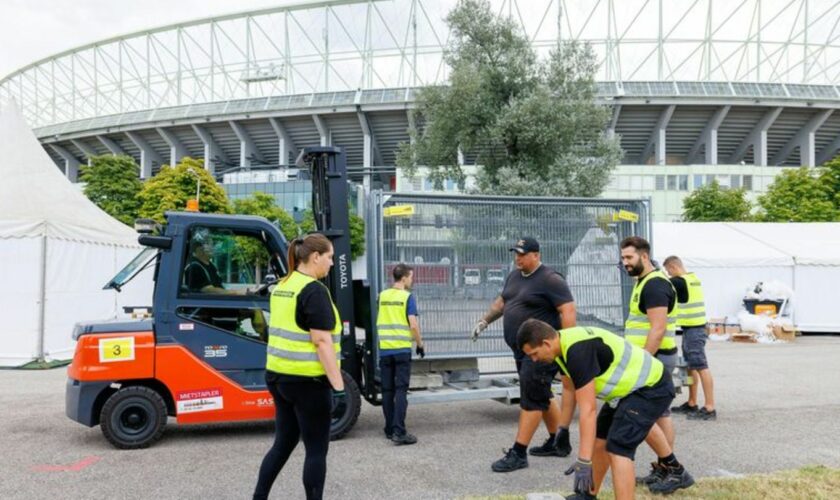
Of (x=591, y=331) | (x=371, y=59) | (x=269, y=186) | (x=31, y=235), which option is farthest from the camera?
(x=371, y=59)

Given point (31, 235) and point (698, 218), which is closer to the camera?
point (31, 235)

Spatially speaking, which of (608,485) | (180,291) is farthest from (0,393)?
(608,485)

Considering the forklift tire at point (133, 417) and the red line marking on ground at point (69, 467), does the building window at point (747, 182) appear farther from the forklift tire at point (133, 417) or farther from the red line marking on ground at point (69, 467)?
the red line marking on ground at point (69, 467)

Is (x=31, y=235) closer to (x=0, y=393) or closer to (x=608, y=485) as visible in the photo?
(x=0, y=393)

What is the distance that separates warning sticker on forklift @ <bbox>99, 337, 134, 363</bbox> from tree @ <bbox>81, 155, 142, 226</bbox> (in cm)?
3974

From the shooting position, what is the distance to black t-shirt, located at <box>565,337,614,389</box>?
3.53m

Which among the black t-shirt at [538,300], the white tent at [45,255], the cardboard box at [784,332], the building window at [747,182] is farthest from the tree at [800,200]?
the black t-shirt at [538,300]

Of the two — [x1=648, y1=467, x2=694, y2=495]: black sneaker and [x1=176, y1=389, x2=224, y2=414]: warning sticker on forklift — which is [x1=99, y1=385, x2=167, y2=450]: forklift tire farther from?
[x1=648, y1=467, x2=694, y2=495]: black sneaker

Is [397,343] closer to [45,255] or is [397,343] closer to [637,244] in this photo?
[637,244]

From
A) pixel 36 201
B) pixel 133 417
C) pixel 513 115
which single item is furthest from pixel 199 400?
pixel 513 115

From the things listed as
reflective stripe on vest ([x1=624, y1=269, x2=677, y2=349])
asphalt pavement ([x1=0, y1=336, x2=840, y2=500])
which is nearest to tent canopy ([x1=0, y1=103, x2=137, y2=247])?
asphalt pavement ([x1=0, y1=336, x2=840, y2=500])

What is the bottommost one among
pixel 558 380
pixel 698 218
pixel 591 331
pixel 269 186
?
pixel 558 380

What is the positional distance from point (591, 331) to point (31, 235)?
1181cm

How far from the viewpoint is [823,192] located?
1437 inches
